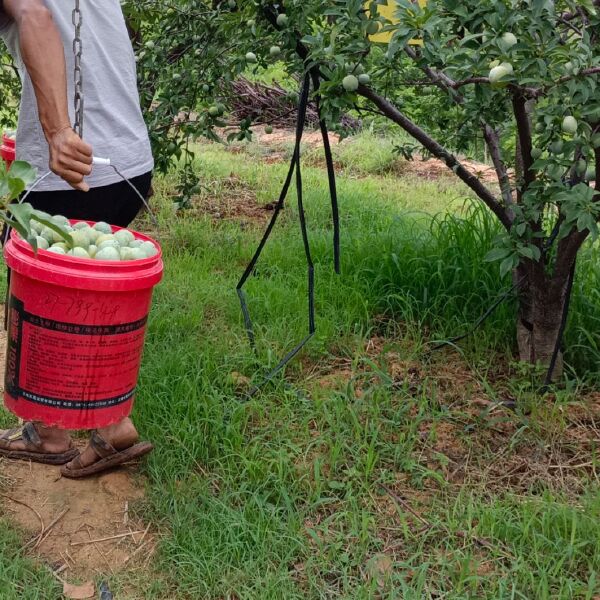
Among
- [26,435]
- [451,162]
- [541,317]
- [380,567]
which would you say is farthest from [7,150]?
[380,567]

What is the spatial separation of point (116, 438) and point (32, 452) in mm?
352

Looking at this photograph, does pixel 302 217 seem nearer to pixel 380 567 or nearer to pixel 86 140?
pixel 86 140

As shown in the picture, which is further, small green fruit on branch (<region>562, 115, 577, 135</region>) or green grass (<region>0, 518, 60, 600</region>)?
green grass (<region>0, 518, 60, 600</region>)

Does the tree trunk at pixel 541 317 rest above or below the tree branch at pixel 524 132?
below

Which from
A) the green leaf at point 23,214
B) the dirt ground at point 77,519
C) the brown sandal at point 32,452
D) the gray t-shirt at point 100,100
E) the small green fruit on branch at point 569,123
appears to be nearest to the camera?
the green leaf at point 23,214

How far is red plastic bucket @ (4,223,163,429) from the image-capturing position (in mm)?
2025

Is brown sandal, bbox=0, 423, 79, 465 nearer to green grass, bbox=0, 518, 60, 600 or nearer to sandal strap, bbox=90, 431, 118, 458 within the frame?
sandal strap, bbox=90, 431, 118, 458

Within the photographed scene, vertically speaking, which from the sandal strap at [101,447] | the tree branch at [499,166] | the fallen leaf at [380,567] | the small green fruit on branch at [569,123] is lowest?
the sandal strap at [101,447]

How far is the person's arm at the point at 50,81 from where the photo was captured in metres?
2.15

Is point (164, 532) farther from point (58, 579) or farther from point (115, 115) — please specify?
point (115, 115)

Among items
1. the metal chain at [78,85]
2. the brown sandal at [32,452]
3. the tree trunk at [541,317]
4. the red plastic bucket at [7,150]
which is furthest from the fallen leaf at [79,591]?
the red plastic bucket at [7,150]

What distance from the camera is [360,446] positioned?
8.49 ft

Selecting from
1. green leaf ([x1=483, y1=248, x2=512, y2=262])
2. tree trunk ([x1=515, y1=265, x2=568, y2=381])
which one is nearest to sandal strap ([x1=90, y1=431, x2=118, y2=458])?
green leaf ([x1=483, y1=248, x2=512, y2=262])

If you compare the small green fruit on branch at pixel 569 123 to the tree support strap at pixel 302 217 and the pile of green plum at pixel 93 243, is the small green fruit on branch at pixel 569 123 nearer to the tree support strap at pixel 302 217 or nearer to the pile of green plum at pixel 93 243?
the tree support strap at pixel 302 217
